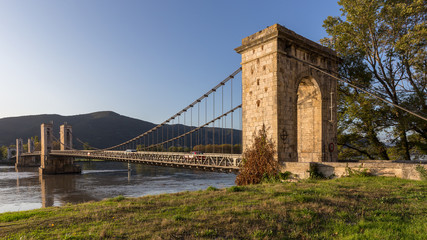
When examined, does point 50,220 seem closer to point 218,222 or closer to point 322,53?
point 218,222

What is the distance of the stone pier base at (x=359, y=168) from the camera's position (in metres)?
10.5

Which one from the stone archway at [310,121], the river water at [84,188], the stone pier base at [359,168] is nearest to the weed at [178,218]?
the stone pier base at [359,168]

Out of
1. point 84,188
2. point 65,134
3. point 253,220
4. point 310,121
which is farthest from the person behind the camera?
point 65,134

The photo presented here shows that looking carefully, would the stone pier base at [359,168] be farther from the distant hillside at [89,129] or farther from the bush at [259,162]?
the distant hillside at [89,129]

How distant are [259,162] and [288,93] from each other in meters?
4.15

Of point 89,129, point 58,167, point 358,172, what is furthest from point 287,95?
point 89,129

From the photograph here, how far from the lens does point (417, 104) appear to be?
17.8 meters

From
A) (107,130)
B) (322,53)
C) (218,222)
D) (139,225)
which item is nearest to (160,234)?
(139,225)

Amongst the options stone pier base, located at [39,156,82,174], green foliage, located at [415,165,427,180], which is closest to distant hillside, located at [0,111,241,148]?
stone pier base, located at [39,156,82,174]

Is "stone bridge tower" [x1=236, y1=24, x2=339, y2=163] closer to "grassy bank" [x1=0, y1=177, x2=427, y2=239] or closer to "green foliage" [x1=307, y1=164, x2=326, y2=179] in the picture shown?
"green foliage" [x1=307, y1=164, x2=326, y2=179]

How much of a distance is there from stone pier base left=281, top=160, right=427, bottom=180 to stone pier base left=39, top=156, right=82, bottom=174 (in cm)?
5630

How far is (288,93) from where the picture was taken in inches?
569

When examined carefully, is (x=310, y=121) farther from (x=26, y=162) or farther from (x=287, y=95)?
(x=26, y=162)

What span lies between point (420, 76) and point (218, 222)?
20.6 m
